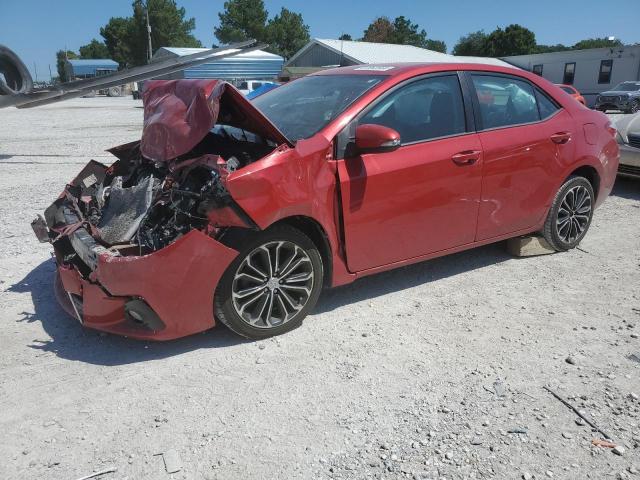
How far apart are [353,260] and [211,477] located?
1.73m

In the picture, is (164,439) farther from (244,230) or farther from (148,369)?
(244,230)

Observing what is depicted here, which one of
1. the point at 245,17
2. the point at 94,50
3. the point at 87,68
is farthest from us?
the point at 94,50

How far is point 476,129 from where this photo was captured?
4055 millimetres

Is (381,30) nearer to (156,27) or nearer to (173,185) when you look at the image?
(156,27)

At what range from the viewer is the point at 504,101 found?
436cm

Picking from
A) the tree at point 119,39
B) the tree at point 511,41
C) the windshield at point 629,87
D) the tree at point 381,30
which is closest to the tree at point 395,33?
the tree at point 381,30

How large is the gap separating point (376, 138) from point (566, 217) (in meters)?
2.60

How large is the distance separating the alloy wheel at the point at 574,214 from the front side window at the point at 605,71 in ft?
136

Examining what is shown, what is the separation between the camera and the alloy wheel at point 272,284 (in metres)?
3.28

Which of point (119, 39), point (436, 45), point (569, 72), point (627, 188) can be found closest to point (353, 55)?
point (569, 72)

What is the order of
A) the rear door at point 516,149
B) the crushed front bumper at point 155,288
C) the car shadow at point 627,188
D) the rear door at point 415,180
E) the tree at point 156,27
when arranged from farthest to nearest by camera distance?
the tree at point 156,27 → the car shadow at point 627,188 → the rear door at point 516,149 → the rear door at point 415,180 → the crushed front bumper at point 155,288

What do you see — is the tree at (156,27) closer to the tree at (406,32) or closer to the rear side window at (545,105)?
the tree at (406,32)

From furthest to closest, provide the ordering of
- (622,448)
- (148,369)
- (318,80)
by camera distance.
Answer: (318,80) → (148,369) → (622,448)

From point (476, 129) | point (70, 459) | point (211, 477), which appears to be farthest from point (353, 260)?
point (70, 459)
